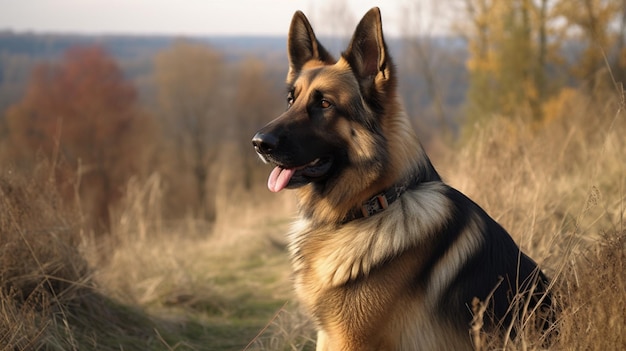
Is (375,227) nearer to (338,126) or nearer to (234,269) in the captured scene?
(338,126)

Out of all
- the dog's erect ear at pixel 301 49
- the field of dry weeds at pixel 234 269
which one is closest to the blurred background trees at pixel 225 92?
the field of dry weeds at pixel 234 269

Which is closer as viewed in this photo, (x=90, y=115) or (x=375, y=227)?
(x=375, y=227)

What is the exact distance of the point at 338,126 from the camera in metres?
3.29

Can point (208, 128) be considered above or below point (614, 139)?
below

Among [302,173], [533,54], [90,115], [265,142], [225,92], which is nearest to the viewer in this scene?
[265,142]

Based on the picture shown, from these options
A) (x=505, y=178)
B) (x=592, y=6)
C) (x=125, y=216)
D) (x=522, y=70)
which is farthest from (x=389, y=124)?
(x=522, y=70)

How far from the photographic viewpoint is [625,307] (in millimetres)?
2697

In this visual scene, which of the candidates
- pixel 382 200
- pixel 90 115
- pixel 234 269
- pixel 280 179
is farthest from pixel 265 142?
pixel 90 115

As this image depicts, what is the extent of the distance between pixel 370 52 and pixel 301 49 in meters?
0.63

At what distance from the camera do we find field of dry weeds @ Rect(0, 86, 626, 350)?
2959mm

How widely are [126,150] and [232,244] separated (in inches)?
1170

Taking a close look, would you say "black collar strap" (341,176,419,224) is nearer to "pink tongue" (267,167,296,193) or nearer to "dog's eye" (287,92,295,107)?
"pink tongue" (267,167,296,193)

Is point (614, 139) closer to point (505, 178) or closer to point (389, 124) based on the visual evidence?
point (505, 178)

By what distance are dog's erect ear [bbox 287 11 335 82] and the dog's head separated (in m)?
0.33
